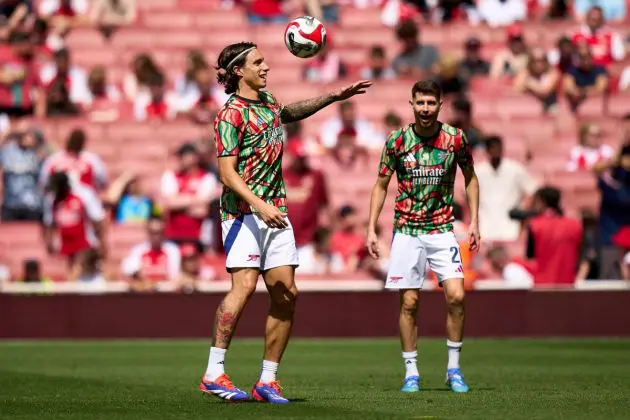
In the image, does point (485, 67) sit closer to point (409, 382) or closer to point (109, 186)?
point (109, 186)

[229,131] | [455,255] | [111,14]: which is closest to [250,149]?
[229,131]

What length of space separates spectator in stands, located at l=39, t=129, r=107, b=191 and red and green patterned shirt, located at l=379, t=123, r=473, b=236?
10356 mm

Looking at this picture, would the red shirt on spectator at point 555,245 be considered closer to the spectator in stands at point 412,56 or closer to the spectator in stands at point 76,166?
the spectator in stands at point 412,56

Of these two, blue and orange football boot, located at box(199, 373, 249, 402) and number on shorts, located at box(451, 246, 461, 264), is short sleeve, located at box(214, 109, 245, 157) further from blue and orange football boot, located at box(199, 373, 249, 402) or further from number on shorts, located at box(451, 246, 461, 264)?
number on shorts, located at box(451, 246, 461, 264)

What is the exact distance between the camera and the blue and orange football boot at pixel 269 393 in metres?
10.7

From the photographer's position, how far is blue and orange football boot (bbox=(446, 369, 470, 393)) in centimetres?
1184

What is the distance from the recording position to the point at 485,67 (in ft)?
83.7

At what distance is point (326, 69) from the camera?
83.0 feet

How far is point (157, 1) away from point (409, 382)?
16918 mm

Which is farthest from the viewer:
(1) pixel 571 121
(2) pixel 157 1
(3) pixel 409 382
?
(2) pixel 157 1

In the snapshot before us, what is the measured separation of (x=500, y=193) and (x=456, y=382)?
30.8ft

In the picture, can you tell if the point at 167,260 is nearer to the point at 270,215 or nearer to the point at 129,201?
the point at 129,201

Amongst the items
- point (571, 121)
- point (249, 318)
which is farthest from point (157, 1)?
point (249, 318)

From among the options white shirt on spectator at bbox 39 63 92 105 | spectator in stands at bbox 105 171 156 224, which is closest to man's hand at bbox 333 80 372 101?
spectator in stands at bbox 105 171 156 224
